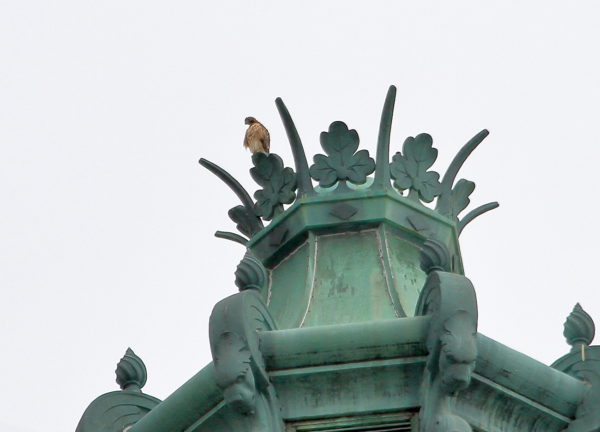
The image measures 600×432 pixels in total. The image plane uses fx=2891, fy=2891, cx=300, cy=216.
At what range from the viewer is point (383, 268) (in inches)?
1046

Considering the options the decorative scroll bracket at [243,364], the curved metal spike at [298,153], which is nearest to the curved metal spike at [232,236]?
the curved metal spike at [298,153]

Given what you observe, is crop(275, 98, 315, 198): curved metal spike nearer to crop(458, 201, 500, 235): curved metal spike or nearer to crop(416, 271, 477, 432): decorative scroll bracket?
crop(458, 201, 500, 235): curved metal spike

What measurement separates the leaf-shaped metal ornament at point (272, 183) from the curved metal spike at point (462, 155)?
148cm

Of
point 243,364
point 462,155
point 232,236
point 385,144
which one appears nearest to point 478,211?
point 462,155

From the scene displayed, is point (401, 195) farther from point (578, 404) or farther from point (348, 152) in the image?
point (578, 404)

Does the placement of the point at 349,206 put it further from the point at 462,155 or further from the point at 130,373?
the point at 130,373

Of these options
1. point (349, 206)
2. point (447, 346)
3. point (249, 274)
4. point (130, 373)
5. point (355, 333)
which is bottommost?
point (447, 346)

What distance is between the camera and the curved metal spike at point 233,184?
27.2m

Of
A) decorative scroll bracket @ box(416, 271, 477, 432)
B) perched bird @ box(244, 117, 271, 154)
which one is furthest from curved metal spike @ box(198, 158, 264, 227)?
perched bird @ box(244, 117, 271, 154)

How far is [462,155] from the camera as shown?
1064 inches

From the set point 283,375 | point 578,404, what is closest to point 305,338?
point 283,375

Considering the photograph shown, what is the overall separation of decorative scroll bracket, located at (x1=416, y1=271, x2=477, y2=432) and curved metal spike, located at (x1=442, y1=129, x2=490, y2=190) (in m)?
2.56

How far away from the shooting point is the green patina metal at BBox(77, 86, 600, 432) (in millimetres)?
24625

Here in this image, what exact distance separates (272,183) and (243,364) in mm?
3145
